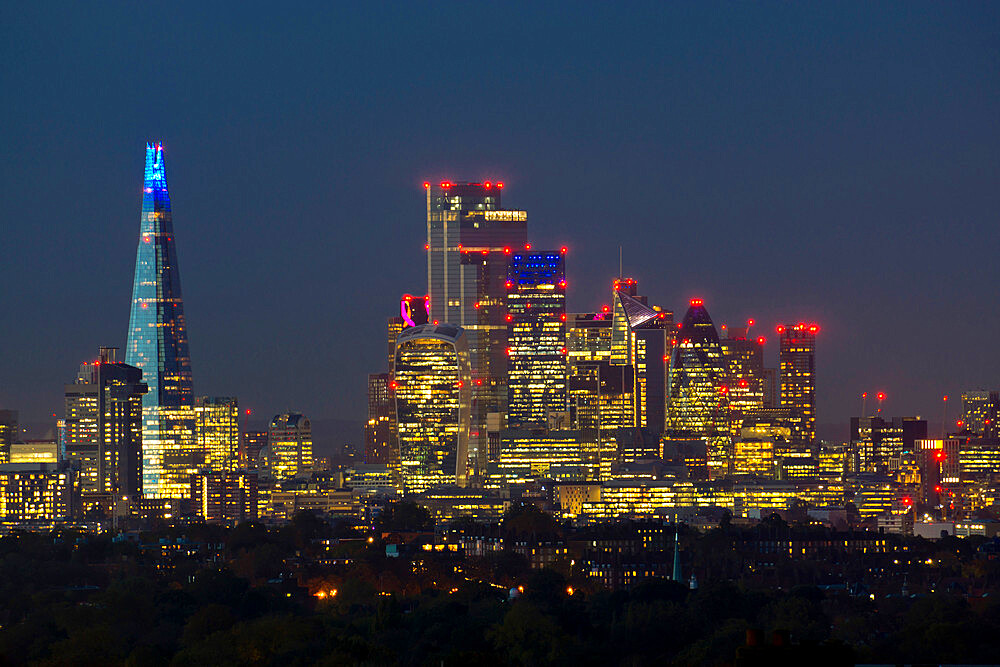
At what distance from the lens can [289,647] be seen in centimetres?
9544

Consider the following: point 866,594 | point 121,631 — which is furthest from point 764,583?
point 121,631

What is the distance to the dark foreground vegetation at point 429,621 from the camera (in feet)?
315

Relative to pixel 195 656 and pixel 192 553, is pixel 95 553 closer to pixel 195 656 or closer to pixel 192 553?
pixel 192 553

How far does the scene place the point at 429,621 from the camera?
112 metres

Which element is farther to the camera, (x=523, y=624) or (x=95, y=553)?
(x=95, y=553)

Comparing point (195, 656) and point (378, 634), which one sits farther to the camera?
point (378, 634)

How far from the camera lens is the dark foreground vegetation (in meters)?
96.1

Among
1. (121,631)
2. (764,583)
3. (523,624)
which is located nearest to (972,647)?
(523,624)

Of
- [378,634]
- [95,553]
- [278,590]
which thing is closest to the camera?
[378,634]

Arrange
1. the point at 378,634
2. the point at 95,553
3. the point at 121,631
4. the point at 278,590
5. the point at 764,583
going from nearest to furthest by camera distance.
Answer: the point at 378,634, the point at 121,631, the point at 278,590, the point at 764,583, the point at 95,553

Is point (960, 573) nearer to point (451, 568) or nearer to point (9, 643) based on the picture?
point (451, 568)

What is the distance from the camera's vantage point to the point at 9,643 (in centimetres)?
10656

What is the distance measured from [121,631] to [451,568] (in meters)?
70.3

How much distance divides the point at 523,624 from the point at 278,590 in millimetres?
53797
